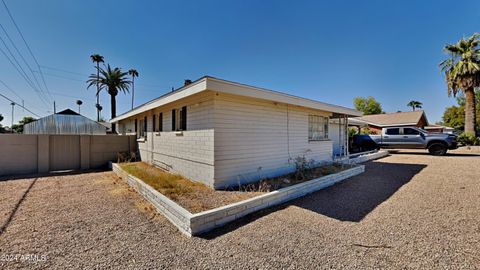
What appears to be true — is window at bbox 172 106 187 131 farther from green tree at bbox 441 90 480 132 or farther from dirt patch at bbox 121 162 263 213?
green tree at bbox 441 90 480 132

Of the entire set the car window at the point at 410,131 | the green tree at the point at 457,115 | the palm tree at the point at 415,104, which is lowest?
the car window at the point at 410,131

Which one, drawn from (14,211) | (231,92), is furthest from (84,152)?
(231,92)

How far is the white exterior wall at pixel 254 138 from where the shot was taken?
16.8 ft

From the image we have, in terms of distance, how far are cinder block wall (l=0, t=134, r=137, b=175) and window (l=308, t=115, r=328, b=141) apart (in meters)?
9.77

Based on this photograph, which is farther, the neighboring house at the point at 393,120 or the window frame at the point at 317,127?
the neighboring house at the point at 393,120

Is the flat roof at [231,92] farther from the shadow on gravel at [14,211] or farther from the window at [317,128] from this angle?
the shadow on gravel at [14,211]

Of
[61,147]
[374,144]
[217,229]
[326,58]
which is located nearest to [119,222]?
[217,229]

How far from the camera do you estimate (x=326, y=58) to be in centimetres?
1247

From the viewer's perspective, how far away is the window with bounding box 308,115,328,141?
8.20m

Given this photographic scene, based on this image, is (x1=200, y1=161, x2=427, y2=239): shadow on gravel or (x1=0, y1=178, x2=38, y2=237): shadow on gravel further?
(x1=200, y1=161, x2=427, y2=239): shadow on gravel

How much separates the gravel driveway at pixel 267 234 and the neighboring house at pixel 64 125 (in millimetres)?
15272

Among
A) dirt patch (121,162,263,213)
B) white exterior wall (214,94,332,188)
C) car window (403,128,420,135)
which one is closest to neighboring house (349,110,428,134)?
car window (403,128,420,135)

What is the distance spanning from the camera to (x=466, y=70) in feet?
53.7

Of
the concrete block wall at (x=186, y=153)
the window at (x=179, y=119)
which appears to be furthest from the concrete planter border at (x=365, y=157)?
the window at (x=179, y=119)
